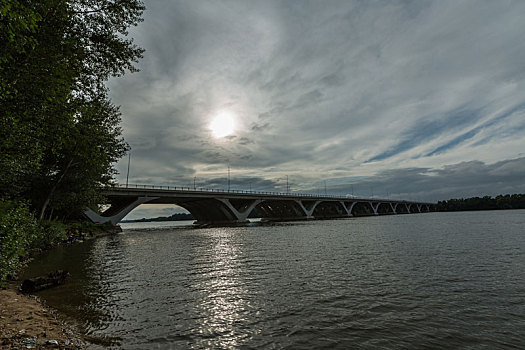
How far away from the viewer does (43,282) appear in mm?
11438

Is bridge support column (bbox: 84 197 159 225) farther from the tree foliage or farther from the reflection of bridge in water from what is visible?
the tree foliage

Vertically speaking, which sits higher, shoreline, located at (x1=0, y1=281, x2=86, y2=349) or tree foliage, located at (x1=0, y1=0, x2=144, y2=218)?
tree foliage, located at (x1=0, y1=0, x2=144, y2=218)

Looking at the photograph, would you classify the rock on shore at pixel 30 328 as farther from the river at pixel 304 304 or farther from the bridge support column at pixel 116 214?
the bridge support column at pixel 116 214

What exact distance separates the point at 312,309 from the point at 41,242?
26650 mm

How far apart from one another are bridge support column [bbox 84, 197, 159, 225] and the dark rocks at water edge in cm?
4643

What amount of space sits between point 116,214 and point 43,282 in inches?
2114

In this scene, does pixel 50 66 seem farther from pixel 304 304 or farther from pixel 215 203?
pixel 215 203

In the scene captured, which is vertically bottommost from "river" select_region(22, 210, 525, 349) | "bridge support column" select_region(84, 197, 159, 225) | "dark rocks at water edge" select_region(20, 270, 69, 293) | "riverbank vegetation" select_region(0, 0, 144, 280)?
"river" select_region(22, 210, 525, 349)

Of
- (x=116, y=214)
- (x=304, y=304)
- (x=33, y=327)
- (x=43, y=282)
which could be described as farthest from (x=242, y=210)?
(x=33, y=327)

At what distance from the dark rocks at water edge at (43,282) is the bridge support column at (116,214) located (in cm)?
4643

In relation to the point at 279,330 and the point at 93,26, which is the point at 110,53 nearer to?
the point at 93,26

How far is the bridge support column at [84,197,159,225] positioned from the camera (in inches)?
2102

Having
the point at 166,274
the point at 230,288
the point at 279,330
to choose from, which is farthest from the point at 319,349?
the point at 166,274

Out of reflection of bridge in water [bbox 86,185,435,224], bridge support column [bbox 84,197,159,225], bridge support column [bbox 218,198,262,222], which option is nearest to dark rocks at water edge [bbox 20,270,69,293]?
reflection of bridge in water [bbox 86,185,435,224]
